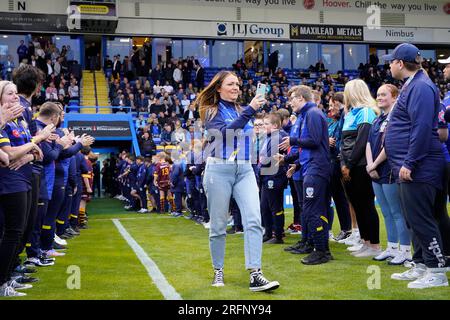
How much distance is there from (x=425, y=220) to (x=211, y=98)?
2.28m

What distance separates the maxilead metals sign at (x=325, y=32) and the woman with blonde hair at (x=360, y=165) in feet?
94.2

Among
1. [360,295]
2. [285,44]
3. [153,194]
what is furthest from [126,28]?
[360,295]

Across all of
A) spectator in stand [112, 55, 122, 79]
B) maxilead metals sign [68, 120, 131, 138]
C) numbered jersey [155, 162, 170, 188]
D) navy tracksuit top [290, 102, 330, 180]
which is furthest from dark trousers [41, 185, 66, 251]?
spectator in stand [112, 55, 122, 79]

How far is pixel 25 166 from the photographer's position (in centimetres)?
528

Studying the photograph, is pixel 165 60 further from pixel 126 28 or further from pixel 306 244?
pixel 306 244

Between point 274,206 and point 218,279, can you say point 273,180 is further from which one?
point 218,279

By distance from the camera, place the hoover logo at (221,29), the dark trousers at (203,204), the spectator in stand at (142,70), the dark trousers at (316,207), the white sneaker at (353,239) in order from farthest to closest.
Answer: the hoover logo at (221,29), the spectator in stand at (142,70), the dark trousers at (203,204), the white sneaker at (353,239), the dark trousers at (316,207)

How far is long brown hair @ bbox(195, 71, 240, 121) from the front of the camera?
5418 mm

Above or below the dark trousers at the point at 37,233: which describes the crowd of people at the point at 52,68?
above

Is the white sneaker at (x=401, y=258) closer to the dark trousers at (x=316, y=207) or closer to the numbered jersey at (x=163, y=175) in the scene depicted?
the dark trousers at (x=316, y=207)

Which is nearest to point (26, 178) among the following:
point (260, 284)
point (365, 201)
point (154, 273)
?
point (154, 273)

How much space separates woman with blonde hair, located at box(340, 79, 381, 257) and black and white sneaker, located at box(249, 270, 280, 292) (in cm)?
246

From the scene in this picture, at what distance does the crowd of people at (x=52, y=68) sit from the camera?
26625 mm

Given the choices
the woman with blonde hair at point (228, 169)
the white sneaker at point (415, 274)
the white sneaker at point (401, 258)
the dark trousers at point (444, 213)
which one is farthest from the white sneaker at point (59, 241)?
the dark trousers at point (444, 213)
